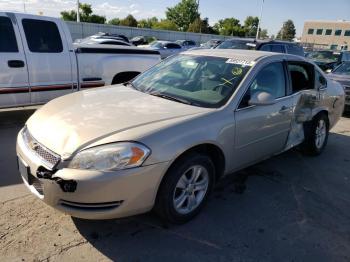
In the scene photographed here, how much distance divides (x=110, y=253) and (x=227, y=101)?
1829 millimetres

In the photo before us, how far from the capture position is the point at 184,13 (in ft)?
247

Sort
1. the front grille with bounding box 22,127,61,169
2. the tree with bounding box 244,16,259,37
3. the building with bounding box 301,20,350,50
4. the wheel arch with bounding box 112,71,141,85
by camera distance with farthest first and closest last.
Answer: the tree with bounding box 244,16,259,37, the building with bounding box 301,20,350,50, the wheel arch with bounding box 112,71,141,85, the front grille with bounding box 22,127,61,169

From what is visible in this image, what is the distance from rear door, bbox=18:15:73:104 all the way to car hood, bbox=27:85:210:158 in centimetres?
209

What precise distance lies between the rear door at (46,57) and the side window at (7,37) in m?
0.15

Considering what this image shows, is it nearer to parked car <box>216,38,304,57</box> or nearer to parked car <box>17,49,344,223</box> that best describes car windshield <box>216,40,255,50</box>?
parked car <box>216,38,304,57</box>

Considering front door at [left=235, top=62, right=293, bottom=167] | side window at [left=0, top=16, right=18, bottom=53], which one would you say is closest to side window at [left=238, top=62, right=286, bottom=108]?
front door at [left=235, top=62, right=293, bottom=167]

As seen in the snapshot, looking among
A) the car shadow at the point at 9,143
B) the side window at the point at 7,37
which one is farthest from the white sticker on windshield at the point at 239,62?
the side window at the point at 7,37

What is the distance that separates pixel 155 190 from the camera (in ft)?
9.56

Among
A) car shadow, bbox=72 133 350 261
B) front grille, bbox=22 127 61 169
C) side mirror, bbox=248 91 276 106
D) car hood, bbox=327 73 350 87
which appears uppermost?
side mirror, bbox=248 91 276 106

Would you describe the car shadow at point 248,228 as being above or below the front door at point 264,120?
below

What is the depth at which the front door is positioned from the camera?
12.1 feet

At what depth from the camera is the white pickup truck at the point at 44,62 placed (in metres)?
5.46

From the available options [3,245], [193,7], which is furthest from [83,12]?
[3,245]

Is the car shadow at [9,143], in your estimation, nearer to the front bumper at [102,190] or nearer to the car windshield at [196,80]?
the front bumper at [102,190]
